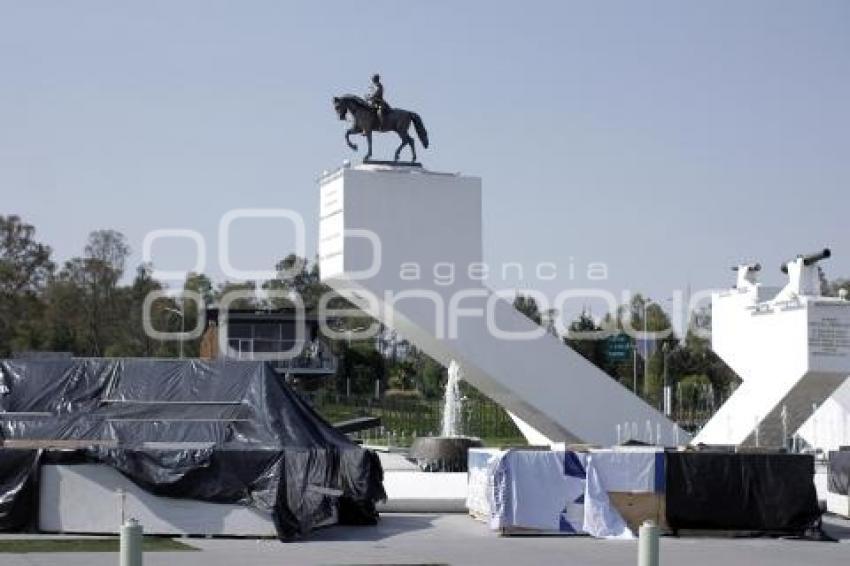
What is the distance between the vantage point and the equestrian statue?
27656 mm

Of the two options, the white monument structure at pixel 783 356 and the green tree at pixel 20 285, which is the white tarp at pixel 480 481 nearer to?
the white monument structure at pixel 783 356

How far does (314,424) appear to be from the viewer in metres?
20.4

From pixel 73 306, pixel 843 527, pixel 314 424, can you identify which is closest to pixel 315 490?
pixel 314 424

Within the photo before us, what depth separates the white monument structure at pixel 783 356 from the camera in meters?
28.1

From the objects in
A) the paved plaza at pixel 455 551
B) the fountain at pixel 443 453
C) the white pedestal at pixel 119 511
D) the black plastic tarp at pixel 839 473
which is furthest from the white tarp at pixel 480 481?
the fountain at pixel 443 453

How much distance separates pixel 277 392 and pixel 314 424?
0.73 metres

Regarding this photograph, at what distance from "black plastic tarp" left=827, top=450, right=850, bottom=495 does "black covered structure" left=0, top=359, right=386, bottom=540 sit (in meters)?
7.32

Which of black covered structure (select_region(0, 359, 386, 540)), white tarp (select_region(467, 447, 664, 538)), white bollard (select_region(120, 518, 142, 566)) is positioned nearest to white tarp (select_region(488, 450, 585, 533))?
white tarp (select_region(467, 447, 664, 538))

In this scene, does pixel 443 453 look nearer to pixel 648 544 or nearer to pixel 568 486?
pixel 568 486

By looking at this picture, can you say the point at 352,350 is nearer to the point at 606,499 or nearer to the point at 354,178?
the point at 354,178

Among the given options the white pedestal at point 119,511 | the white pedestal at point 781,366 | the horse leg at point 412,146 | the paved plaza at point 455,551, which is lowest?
the paved plaza at point 455,551

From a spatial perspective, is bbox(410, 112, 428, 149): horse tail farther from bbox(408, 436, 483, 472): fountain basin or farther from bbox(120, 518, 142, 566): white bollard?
bbox(120, 518, 142, 566): white bollard

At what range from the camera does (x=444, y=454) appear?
29156mm

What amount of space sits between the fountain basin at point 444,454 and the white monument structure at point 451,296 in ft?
5.29
